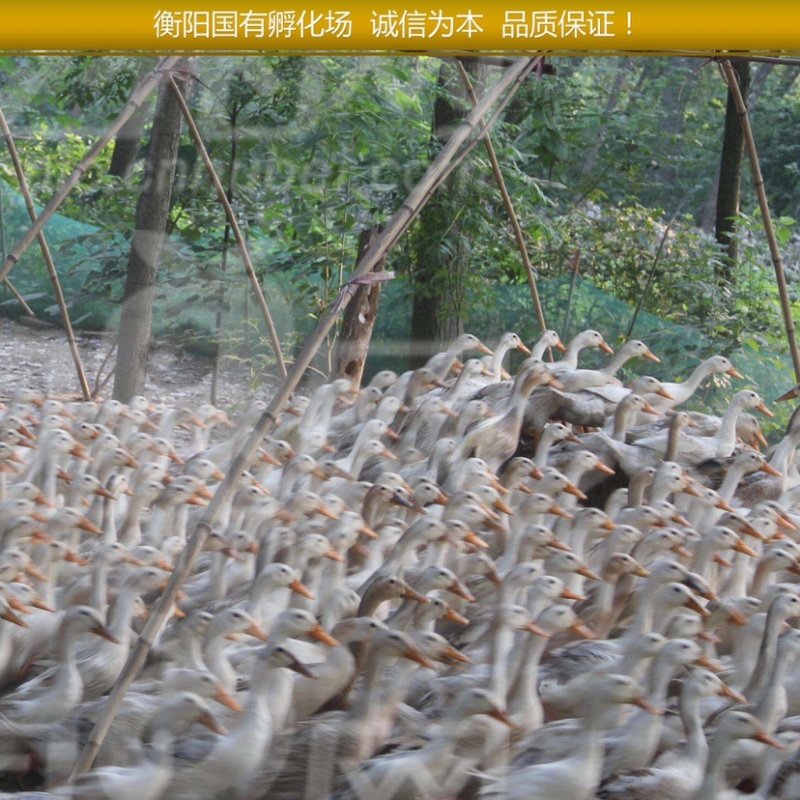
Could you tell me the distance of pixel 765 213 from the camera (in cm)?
334

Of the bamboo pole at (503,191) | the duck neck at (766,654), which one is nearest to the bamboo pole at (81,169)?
the bamboo pole at (503,191)

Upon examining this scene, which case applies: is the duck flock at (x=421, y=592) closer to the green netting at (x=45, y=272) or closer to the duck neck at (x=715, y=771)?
the duck neck at (x=715, y=771)

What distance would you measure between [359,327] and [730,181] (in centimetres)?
119

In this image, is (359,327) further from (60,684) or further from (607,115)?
(60,684)

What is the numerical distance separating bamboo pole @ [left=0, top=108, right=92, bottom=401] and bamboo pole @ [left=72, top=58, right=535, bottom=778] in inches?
23.8

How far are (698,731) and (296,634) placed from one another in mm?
804

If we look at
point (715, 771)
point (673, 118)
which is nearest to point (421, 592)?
point (715, 771)

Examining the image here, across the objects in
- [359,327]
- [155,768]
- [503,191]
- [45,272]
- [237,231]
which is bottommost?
[155,768]

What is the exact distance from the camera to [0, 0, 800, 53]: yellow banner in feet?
7.39

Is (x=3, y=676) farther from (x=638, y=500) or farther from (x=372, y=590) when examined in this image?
(x=638, y=500)

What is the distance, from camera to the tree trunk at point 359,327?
9.43ft

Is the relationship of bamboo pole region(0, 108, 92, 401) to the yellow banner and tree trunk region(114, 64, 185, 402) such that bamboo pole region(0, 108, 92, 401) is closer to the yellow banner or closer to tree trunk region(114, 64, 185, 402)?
tree trunk region(114, 64, 185, 402)

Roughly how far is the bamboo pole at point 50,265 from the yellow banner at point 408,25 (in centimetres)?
66

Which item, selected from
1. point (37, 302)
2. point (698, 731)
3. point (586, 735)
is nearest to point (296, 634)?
point (586, 735)
